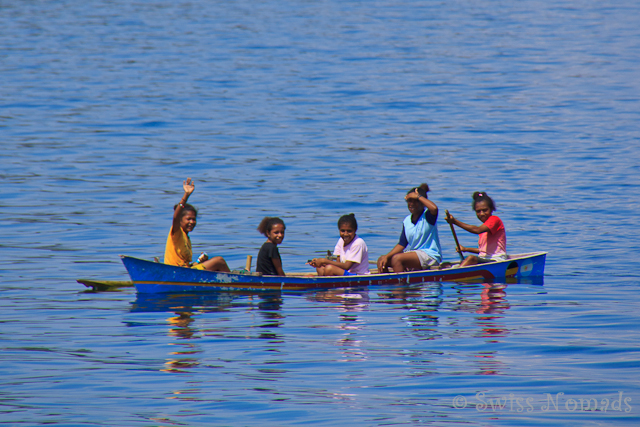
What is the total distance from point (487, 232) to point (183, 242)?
5.00 meters

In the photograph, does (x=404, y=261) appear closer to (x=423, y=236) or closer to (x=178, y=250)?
(x=423, y=236)

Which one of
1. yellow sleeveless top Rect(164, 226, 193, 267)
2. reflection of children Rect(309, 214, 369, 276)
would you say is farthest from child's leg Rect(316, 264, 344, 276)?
yellow sleeveless top Rect(164, 226, 193, 267)

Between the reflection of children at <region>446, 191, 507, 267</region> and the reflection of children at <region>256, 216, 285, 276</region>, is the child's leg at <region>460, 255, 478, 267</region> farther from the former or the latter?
the reflection of children at <region>256, 216, 285, 276</region>

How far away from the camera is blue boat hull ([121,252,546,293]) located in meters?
12.4

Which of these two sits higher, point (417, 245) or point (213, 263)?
point (417, 245)

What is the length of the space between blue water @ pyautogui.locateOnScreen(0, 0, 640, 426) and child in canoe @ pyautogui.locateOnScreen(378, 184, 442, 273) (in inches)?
20.9

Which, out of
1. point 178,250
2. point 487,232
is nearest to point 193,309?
point 178,250

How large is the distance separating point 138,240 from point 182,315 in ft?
19.5

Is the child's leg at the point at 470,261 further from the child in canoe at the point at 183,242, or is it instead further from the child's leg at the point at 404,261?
the child in canoe at the point at 183,242

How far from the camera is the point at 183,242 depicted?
1252 centimetres

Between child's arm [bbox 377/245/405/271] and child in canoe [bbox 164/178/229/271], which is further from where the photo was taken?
child's arm [bbox 377/245/405/271]

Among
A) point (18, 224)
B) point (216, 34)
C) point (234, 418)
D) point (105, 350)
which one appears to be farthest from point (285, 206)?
point (216, 34)

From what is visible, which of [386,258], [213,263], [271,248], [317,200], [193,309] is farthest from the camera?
[317,200]

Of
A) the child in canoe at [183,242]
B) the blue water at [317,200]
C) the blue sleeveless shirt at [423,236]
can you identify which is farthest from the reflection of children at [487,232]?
the child in canoe at [183,242]
